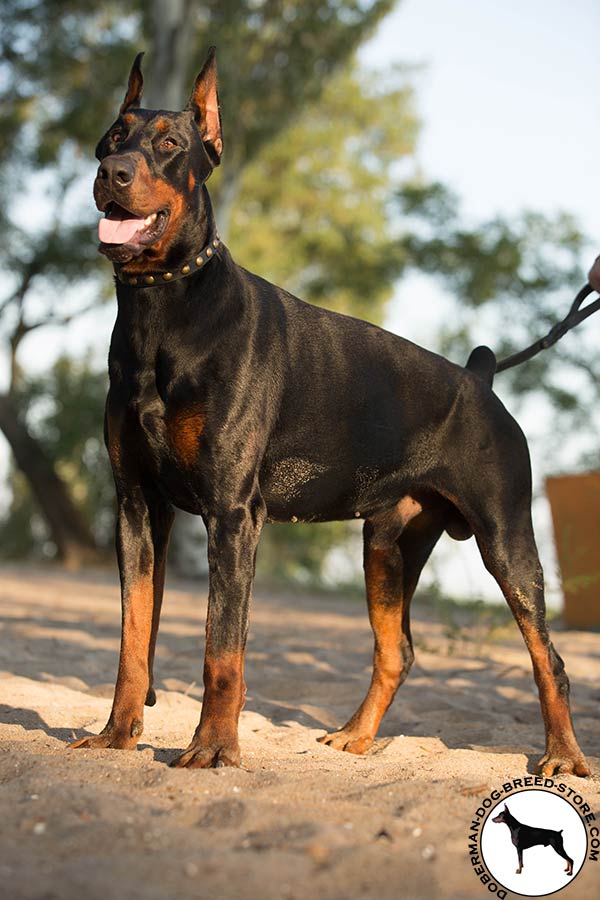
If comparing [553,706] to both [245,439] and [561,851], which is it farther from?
[245,439]

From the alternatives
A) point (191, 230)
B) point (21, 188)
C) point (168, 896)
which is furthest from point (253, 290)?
point (21, 188)

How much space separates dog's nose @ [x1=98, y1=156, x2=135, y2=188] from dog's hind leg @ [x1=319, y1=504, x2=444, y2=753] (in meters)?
1.98

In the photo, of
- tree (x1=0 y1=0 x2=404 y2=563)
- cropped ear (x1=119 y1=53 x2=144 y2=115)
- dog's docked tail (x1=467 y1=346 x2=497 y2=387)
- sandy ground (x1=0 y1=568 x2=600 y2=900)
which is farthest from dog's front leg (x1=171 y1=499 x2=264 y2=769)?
tree (x1=0 y1=0 x2=404 y2=563)

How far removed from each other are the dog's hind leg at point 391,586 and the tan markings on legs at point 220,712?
1230 mm

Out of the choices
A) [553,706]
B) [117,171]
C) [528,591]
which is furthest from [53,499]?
[117,171]

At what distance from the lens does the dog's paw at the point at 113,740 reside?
11.4 ft

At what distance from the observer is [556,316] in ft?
46.7

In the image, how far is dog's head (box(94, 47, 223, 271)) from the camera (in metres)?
3.28

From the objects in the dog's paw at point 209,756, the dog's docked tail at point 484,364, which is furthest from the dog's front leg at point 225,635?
the dog's docked tail at point 484,364

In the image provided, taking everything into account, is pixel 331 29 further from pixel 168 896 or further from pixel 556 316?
pixel 168 896

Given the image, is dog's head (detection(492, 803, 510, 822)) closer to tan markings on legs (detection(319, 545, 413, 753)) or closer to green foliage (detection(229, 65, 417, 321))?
tan markings on legs (detection(319, 545, 413, 753))

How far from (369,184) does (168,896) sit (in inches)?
963

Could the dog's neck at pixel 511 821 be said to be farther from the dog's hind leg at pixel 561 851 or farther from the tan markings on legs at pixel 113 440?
the tan markings on legs at pixel 113 440

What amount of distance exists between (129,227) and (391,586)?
6.82 feet
